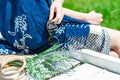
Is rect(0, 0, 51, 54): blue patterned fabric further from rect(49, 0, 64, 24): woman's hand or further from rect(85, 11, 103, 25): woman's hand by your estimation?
rect(85, 11, 103, 25): woman's hand

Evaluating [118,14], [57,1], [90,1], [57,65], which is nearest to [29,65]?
[57,65]

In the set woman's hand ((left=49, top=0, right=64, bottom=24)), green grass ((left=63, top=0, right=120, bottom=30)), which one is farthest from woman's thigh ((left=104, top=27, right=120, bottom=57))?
green grass ((left=63, top=0, right=120, bottom=30))

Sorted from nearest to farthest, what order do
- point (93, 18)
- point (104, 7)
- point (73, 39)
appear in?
point (73, 39)
point (93, 18)
point (104, 7)

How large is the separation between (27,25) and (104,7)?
2.32m

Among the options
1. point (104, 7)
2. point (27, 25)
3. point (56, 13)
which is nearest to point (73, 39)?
point (56, 13)

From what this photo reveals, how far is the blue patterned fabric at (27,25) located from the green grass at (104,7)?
1.82 meters

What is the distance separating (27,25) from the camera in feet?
9.57

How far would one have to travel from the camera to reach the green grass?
478cm

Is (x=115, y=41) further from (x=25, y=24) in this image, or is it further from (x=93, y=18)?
(x=25, y=24)

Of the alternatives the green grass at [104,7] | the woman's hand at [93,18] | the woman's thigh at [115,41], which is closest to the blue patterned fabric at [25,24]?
the woman's hand at [93,18]

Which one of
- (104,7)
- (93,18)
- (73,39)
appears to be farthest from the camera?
(104,7)

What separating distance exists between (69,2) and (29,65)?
9.02 ft

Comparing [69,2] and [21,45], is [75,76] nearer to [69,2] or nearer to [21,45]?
[21,45]

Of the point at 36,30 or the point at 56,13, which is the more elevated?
the point at 56,13
